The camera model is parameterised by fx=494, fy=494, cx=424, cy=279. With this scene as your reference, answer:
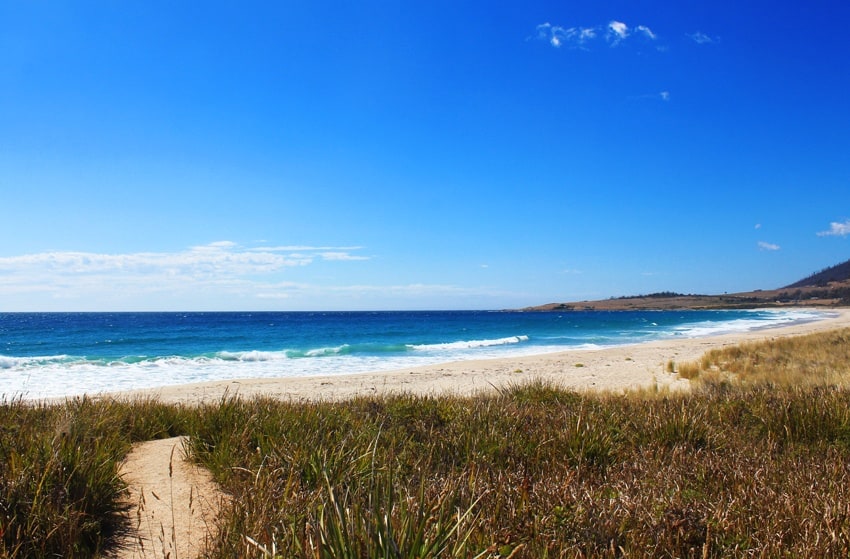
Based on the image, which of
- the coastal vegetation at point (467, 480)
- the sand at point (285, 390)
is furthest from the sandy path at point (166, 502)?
the coastal vegetation at point (467, 480)

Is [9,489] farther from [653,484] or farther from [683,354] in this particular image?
[683,354]

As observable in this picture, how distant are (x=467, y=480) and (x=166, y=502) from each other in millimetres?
2525

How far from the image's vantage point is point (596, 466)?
4742mm

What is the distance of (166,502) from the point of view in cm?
413

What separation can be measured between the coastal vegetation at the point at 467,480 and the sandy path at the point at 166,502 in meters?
0.15

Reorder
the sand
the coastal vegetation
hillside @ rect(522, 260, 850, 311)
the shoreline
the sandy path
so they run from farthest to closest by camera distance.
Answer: hillside @ rect(522, 260, 850, 311)
the shoreline
the sand
the sandy path
the coastal vegetation

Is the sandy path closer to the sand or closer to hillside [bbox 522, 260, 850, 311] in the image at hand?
the sand

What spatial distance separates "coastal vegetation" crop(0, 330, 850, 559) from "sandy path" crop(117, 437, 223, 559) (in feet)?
0.50

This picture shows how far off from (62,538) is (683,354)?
1198 inches

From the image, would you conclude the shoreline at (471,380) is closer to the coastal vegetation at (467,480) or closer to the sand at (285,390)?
the sand at (285,390)

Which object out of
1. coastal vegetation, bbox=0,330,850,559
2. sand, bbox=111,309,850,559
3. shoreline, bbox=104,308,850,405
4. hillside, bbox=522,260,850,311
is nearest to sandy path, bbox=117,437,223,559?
sand, bbox=111,309,850,559

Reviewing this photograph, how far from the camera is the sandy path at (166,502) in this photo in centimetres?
323

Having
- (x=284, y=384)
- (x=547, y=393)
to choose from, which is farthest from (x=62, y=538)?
(x=284, y=384)

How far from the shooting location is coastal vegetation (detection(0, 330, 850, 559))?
2625 mm
